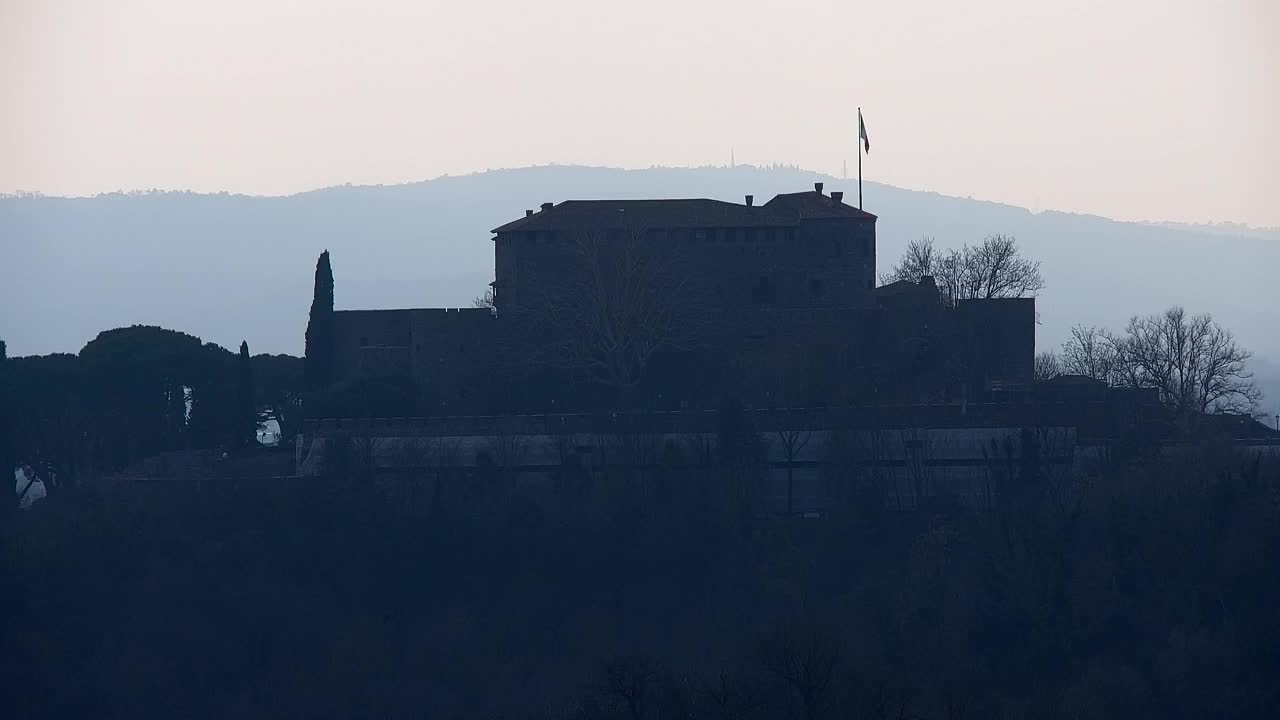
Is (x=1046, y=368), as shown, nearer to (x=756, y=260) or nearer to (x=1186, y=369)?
(x=1186, y=369)

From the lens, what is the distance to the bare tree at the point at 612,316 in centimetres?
4266

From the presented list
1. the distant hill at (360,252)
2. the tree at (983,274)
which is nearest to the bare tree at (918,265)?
the tree at (983,274)

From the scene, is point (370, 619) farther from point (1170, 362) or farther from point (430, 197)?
point (430, 197)

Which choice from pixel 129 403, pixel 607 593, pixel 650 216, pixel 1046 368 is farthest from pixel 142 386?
pixel 1046 368

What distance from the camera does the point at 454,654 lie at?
37375 mm

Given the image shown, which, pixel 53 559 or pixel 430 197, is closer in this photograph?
pixel 53 559

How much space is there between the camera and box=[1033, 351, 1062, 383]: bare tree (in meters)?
44.9

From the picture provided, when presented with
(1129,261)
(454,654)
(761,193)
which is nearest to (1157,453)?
(454,654)

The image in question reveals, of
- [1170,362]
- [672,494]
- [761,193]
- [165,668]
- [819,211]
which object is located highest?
[761,193]

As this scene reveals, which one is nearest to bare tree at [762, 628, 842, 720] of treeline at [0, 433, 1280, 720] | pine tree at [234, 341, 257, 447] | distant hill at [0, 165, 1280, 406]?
treeline at [0, 433, 1280, 720]

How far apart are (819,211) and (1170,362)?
8.51m

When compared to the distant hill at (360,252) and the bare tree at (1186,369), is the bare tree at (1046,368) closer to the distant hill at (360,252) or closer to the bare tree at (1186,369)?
the bare tree at (1186,369)

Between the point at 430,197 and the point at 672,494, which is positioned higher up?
the point at 430,197

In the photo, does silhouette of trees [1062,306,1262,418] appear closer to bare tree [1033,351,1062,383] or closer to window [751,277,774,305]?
bare tree [1033,351,1062,383]
